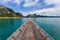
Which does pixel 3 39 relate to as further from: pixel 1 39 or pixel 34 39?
Answer: pixel 34 39

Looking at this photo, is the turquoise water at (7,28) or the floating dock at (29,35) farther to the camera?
the turquoise water at (7,28)

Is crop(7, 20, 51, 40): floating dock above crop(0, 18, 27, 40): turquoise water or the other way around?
above

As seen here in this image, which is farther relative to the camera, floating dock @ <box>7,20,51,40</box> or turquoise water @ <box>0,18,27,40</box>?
turquoise water @ <box>0,18,27,40</box>

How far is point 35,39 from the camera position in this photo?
1642 cm

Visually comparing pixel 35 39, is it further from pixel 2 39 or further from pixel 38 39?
pixel 2 39

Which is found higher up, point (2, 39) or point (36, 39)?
point (36, 39)

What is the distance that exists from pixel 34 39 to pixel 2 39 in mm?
11113

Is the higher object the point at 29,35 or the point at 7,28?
the point at 29,35

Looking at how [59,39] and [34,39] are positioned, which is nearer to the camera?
[34,39]

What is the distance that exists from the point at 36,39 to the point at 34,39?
26 centimetres

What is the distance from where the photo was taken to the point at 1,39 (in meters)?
25.7

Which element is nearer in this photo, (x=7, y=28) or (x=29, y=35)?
(x=29, y=35)

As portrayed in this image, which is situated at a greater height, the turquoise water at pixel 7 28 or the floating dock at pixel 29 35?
the floating dock at pixel 29 35

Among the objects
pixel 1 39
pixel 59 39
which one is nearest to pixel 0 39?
pixel 1 39
